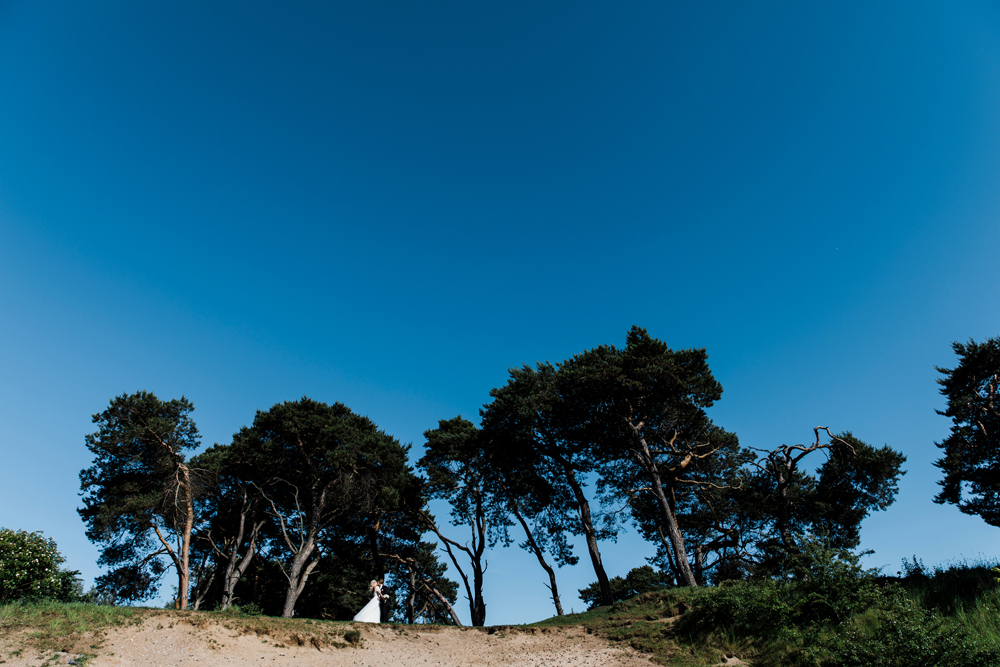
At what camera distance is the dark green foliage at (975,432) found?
24141mm

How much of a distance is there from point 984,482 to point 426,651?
30.0 metres

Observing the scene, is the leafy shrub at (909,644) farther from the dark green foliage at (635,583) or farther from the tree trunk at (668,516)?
the dark green foliage at (635,583)

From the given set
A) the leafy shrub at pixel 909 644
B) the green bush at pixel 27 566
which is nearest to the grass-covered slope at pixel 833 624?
the leafy shrub at pixel 909 644

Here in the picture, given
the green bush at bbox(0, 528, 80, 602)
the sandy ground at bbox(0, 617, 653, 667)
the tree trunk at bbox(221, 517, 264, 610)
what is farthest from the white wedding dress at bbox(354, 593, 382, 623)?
the tree trunk at bbox(221, 517, 264, 610)

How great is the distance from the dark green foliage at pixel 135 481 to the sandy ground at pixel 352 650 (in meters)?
12.4

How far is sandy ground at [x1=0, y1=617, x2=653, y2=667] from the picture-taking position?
39.9ft

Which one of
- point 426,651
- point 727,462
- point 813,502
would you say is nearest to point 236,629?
point 426,651

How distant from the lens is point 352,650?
14211mm

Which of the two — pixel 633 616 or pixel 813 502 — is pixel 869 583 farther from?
pixel 813 502

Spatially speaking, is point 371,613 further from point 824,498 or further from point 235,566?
point 824,498

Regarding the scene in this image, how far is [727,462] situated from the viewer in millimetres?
26641

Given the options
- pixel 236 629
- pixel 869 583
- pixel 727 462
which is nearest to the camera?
pixel 869 583

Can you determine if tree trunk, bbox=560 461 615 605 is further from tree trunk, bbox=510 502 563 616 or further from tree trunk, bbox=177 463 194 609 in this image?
tree trunk, bbox=177 463 194 609

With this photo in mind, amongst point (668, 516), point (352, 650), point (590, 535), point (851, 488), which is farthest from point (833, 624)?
point (851, 488)
